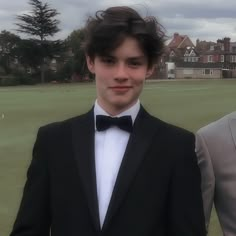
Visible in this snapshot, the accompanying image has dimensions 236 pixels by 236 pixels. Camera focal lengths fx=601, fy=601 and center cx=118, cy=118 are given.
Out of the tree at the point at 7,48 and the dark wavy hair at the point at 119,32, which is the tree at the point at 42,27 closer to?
the tree at the point at 7,48

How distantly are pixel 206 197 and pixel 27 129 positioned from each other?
12.3 metres

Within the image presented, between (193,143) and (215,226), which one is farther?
(215,226)

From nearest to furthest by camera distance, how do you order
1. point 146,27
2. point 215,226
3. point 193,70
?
point 146,27 → point 215,226 → point 193,70

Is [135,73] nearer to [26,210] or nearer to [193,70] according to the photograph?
[26,210]

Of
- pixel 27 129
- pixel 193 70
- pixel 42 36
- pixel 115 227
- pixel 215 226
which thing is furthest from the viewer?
pixel 193 70

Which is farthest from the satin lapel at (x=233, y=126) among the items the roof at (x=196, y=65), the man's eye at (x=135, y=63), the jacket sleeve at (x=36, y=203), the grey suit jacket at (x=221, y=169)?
the roof at (x=196, y=65)

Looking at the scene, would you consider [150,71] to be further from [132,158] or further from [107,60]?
[132,158]

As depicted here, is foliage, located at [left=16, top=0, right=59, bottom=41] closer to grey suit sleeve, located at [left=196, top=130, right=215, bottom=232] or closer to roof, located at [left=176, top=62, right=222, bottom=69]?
roof, located at [left=176, top=62, right=222, bottom=69]

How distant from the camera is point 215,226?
5312 mm

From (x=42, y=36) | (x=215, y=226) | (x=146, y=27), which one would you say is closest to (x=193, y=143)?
(x=146, y=27)

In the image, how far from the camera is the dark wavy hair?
7.37 ft

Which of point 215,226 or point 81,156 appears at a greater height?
point 81,156

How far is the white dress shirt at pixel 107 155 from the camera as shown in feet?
7.19

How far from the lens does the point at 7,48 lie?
72938 mm
